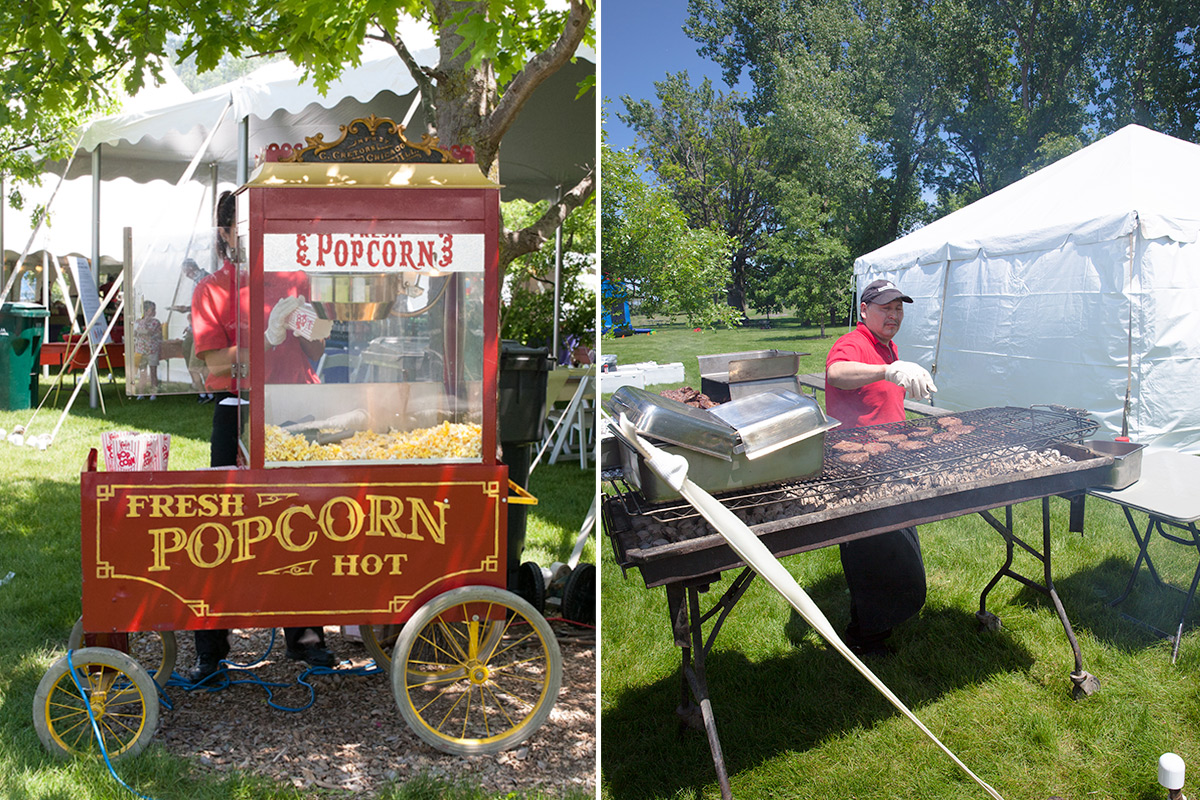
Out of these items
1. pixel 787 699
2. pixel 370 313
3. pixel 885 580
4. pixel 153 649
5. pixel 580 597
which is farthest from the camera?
pixel 580 597

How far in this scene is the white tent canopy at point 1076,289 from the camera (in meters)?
1.99

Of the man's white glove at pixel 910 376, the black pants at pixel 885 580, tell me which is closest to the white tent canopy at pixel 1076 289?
the man's white glove at pixel 910 376

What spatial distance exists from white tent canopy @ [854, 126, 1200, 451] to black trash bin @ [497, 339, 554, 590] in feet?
7.58

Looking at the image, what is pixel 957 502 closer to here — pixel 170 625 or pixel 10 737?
pixel 170 625

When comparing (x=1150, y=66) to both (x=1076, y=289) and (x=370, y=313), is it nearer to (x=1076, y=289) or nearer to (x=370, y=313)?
(x=1076, y=289)

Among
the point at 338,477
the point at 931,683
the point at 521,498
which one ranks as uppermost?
the point at 338,477

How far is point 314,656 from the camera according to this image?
372 centimetres

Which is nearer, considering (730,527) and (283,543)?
(730,527)

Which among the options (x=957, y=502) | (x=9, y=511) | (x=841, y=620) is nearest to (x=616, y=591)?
(x=841, y=620)

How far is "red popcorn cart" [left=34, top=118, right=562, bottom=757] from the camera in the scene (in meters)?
2.90

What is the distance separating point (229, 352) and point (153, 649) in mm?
1530

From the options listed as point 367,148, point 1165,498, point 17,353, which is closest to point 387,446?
point 367,148

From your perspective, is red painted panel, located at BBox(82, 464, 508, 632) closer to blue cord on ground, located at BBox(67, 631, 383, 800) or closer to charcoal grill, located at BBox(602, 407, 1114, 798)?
blue cord on ground, located at BBox(67, 631, 383, 800)

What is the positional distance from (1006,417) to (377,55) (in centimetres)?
599
